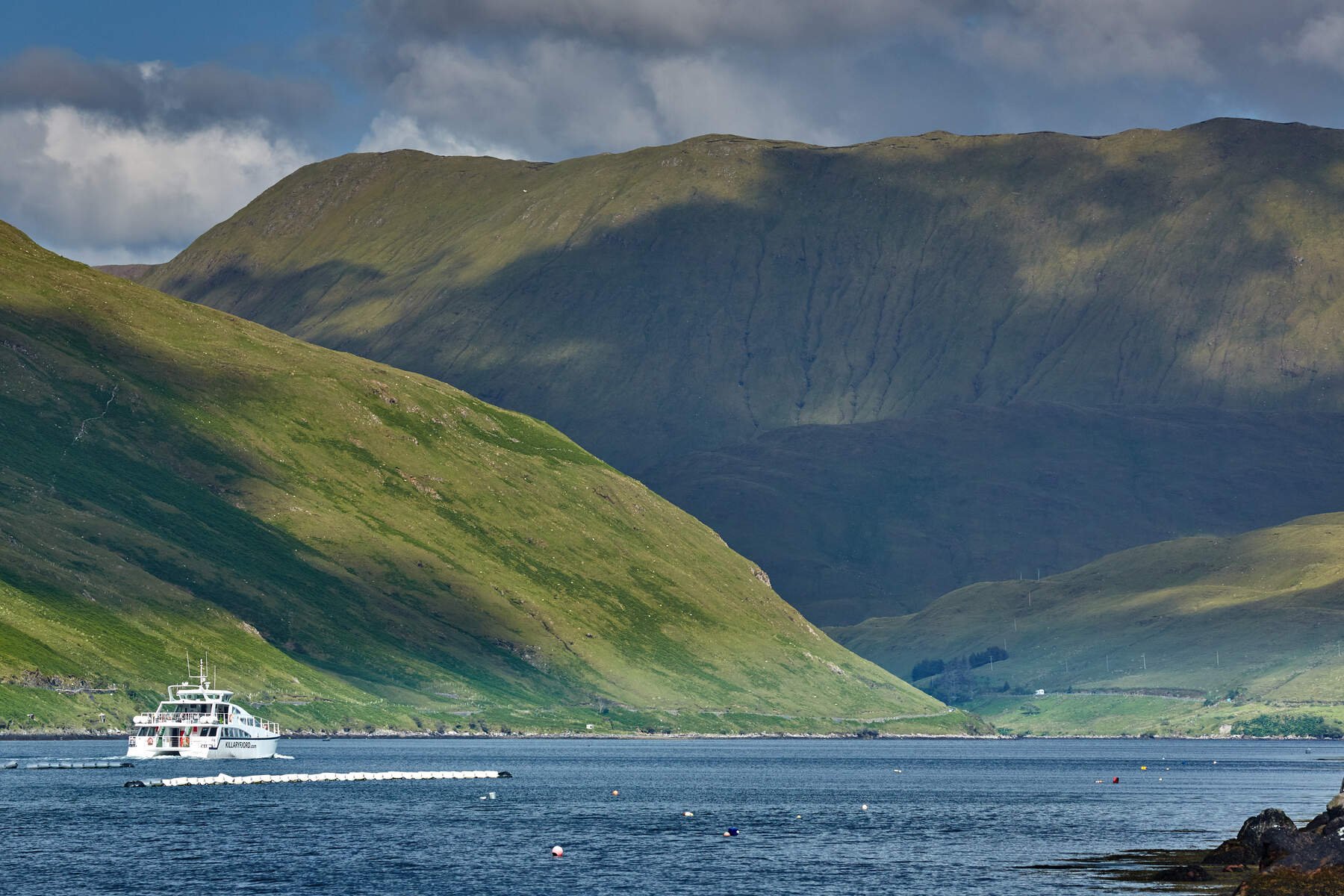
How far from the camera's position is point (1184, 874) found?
379 ft

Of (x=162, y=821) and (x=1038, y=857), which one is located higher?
(x=162, y=821)

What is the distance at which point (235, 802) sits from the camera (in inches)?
6988

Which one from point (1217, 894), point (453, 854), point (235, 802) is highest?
point (235, 802)

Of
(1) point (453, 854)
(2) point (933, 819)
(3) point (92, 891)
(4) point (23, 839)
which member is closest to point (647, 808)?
(2) point (933, 819)

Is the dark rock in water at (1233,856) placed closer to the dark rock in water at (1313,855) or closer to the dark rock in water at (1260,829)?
the dark rock in water at (1260,829)

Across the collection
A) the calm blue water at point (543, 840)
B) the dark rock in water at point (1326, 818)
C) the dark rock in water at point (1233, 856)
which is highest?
the calm blue water at point (543, 840)

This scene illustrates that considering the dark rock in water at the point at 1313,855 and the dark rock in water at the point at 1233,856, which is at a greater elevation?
the dark rock in water at the point at 1233,856

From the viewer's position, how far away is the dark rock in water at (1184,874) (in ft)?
376

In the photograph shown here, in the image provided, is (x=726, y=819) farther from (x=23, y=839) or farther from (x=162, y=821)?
(x=23, y=839)

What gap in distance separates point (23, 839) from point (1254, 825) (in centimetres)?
8574

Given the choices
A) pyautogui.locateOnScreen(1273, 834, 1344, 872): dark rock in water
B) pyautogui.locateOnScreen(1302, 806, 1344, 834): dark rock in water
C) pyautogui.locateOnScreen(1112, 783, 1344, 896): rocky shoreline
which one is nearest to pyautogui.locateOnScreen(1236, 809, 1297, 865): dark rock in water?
pyautogui.locateOnScreen(1112, 783, 1344, 896): rocky shoreline

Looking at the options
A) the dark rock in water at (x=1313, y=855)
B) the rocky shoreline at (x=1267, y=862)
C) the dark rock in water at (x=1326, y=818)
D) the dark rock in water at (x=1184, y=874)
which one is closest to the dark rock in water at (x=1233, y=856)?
the rocky shoreline at (x=1267, y=862)

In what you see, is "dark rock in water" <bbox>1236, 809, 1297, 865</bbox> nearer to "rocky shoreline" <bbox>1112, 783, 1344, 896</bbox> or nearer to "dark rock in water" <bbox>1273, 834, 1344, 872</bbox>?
"rocky shoreline" <bbox>1112, 783, 1344, 896</bbox>

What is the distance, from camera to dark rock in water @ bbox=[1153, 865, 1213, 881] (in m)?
114
